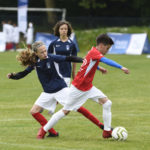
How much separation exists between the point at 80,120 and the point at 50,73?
6.41 ft

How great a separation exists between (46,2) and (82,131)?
40.6 metres

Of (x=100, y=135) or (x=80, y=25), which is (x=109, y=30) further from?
(x=100, y=135)

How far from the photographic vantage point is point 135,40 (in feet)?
101

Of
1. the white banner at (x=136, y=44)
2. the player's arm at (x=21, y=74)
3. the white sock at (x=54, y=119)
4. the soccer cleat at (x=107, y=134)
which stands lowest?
the white banner at (x=136, y=44)

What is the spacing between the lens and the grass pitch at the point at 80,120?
7702mm

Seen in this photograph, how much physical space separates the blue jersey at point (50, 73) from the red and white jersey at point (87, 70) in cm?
37

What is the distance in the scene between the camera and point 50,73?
833cm

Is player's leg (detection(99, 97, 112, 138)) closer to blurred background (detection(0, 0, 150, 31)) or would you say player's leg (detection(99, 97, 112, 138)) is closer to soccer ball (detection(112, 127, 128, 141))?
soccer ball (detection(112, 127, 128, 141))

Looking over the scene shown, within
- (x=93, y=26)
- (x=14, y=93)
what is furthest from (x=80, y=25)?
(x=14, y=93)

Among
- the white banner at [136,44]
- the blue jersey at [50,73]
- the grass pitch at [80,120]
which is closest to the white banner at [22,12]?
the white banner at [136,44]

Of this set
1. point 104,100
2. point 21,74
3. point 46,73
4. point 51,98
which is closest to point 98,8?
point 21,74

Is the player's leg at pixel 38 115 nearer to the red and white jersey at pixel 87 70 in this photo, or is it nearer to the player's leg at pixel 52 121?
the player's leg at pixel 52 121

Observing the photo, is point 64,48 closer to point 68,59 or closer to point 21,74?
point 21,74

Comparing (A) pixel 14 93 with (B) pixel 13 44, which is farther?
(B) pixel 13 44
